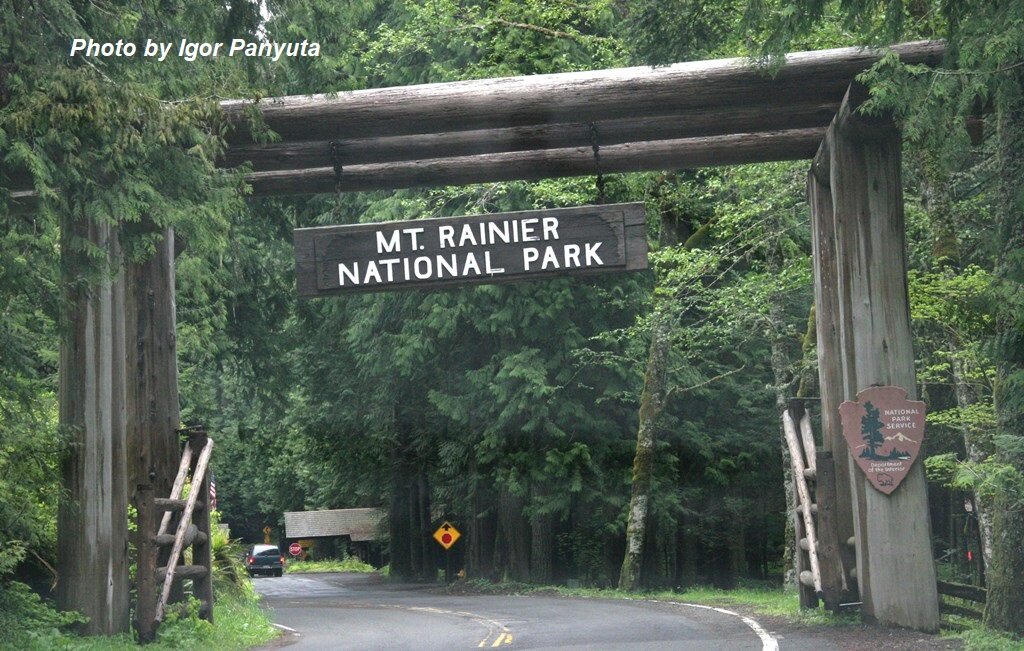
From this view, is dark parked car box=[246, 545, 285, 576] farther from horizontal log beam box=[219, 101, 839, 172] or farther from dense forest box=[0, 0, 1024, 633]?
horizontal log beam box=[219, 101, 839, 172]

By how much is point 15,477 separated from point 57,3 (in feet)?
14.1

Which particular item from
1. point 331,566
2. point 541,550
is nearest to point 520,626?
point 541,550

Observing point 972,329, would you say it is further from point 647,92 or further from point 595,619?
point 595,619

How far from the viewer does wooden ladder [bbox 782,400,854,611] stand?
13109 mm

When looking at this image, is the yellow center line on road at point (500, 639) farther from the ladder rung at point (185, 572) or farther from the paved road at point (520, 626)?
the ladder rung at point (185, 572)

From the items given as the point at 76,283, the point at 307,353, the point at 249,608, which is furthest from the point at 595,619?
the point at 307,353

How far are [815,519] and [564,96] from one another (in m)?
5.48

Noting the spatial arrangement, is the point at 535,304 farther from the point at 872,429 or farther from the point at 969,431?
the point at 872,429

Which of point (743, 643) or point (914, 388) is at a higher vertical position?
point (914, 388)

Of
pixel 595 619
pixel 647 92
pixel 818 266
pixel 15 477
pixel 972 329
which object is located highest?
pixel 647 92

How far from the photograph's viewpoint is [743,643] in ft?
41.6

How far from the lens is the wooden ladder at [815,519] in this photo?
13.1 metres

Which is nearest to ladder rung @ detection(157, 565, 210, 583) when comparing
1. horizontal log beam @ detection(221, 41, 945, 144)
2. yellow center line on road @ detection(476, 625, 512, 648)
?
yellow center line on road @ detection(476, 625, 512, 648)

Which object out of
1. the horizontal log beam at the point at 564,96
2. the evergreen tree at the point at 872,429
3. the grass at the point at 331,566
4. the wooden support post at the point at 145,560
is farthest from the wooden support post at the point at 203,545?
the grass at the point at 331,566
